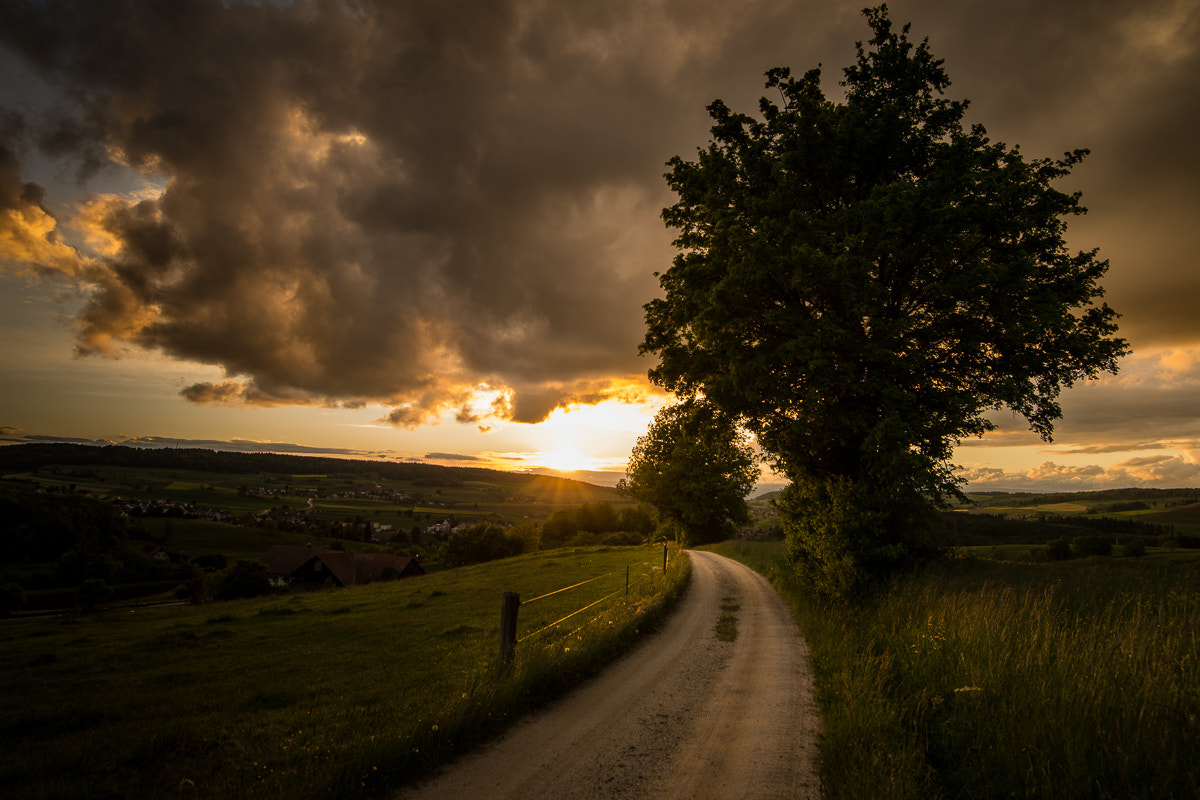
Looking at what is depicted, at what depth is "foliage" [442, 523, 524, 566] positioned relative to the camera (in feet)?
248

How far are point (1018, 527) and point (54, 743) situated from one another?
9059 centimetres

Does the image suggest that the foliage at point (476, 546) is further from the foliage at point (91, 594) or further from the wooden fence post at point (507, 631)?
the wooden fence post at point (507, 631)

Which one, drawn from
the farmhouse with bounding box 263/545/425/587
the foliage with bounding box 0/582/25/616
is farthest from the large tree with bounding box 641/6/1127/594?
the foliage with bounding box 0/582/25/616

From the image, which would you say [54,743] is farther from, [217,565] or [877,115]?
[217,565]

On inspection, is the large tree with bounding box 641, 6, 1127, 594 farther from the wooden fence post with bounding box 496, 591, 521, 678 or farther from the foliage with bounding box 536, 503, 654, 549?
the foliage with bounding box 536, 503, 654, 549

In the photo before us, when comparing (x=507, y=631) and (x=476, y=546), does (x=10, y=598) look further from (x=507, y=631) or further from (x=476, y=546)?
(x=507, y=631)

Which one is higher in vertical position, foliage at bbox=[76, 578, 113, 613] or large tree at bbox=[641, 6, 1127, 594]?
large tree at bbox=[641, 6, 1127, 594]

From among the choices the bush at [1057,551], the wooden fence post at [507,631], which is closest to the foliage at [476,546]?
the bush at [1057,551]

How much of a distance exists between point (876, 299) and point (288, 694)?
1867 centimetres

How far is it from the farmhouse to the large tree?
215 feet

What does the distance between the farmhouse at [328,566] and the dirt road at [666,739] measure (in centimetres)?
6641

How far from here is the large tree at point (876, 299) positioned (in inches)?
506

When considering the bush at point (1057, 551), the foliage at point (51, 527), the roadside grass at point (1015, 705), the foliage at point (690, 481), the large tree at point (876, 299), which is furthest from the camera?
the foliage at point (51, 527)

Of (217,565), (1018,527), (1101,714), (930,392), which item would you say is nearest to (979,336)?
(930,392)
